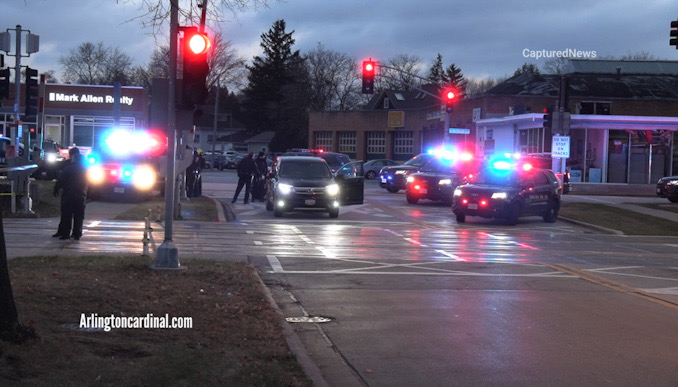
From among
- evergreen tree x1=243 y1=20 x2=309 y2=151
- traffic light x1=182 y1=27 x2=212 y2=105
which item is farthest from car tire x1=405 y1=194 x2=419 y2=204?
evergreen tree x1=243 y1=20 x2=309 y2=151

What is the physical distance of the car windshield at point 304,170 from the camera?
25.0 m

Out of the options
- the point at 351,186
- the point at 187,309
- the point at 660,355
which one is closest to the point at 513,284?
the point at 660,355

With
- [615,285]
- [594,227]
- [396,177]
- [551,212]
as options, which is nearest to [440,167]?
[396,177]

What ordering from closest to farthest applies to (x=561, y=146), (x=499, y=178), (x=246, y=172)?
(x=499, y=178)
(x=246, y=172)
(x=561, y=146)

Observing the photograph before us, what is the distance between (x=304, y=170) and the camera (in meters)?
25.2

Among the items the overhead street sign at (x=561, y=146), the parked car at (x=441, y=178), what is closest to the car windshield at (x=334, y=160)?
the parked car at (x=441, y=178)

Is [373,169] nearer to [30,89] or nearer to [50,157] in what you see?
[50,157]

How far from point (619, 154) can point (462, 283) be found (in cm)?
3830

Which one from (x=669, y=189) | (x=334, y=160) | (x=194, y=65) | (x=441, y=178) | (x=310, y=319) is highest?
(x=194, y=65)

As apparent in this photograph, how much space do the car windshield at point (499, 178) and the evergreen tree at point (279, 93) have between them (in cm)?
7044

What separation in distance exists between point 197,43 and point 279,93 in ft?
310

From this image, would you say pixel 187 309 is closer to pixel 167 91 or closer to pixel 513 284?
pixel 167 91

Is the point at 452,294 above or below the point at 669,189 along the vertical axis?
below
